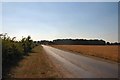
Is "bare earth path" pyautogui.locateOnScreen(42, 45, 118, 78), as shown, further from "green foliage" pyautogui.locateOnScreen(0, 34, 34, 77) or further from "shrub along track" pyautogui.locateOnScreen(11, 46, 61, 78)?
"green foliage" pyautogui.locateOnScreen(0, 34, 34, 77)

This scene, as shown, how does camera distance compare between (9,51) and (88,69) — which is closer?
(88,69)

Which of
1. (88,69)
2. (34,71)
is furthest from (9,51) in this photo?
(88,69)

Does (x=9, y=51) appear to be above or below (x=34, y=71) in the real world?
above

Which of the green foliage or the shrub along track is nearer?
the shrub along track

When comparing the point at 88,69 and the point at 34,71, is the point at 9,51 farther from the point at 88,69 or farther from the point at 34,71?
the point at 88,69

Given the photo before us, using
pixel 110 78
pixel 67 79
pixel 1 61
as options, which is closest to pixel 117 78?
pixel 110 78

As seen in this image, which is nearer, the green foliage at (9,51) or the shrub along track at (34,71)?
the shrub along track at (34,71)

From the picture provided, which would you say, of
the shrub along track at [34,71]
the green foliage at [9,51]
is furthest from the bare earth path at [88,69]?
the green foliage at [9,51]

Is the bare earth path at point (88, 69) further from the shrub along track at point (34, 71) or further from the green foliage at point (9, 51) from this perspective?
the green foliage at point (9, 51)

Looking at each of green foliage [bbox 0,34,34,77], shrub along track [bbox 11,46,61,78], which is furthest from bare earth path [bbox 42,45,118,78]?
green foliage [bbox 0,34,34,77]

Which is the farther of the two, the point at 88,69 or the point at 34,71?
the point at 88,69

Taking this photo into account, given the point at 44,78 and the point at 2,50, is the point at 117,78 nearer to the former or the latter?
the point at 44,78

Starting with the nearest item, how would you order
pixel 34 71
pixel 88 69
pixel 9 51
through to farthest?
pixel 34 71 < pixel 88 69 < pixel 9 51

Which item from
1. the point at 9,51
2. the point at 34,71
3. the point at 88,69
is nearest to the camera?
the point at 34,71
